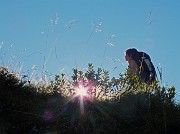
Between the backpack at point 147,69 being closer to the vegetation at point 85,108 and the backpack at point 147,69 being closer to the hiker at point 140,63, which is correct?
the hiker at point 140,63

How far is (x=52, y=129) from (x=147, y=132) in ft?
4.88

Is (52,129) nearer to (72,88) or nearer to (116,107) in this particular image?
(116,107)

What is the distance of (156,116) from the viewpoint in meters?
6.40

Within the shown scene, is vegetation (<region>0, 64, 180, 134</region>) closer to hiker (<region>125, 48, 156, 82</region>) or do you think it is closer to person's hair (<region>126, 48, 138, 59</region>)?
hiker (<region>125, 48, 156, 82</region>)

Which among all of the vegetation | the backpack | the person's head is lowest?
the vegetation

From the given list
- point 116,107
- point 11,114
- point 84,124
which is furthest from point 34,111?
Answer: point 116,107

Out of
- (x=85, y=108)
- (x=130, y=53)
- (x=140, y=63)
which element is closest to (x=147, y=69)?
(x=140, y=63)

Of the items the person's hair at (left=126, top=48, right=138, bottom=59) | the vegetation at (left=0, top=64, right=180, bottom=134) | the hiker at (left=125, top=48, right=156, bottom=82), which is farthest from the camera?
Result: the person's hair at (left=126, top=48, right=138, bottom=59)

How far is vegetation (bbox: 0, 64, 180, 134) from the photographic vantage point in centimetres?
622

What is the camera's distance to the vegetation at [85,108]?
6.22 m

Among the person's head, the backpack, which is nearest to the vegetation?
the backpack

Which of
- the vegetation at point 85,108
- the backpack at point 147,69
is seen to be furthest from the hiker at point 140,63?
the vegetation at point 85,108

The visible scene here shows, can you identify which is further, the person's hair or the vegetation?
the person's hair

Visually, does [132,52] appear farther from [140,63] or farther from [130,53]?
[140,63]
